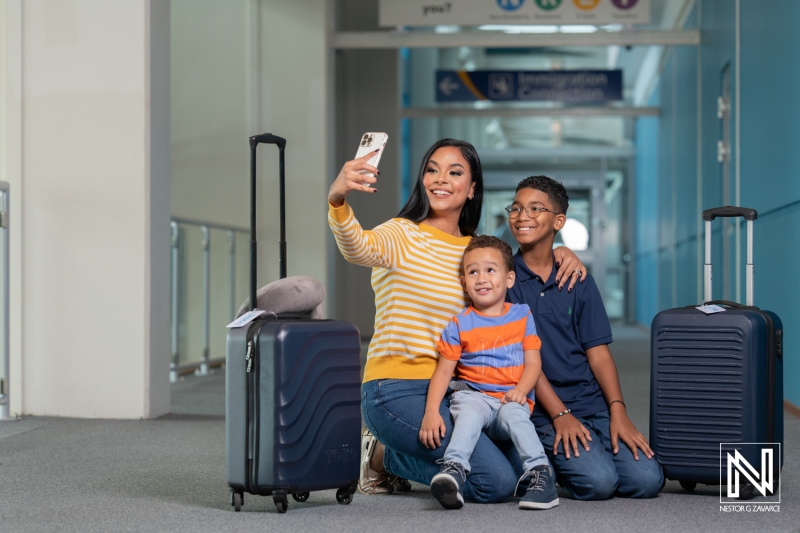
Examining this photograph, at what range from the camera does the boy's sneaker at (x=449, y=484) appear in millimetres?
2271

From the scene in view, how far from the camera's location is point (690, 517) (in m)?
2.32

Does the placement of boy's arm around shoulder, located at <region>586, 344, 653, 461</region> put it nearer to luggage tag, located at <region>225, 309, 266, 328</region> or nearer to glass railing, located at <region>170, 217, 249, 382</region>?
luggage tag, located at <region>225, 309, 266, 328</region>

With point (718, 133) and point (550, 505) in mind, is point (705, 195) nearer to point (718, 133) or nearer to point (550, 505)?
point (718, 133)

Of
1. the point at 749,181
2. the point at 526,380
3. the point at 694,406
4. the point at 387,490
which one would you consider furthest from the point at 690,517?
the point at 749,181

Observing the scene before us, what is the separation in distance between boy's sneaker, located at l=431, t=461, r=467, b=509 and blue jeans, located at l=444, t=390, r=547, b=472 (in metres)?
0.02

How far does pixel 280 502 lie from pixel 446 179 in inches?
38.0

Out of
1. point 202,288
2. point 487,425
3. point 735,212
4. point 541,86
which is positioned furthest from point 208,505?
point 541,86

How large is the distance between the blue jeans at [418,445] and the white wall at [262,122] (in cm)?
505

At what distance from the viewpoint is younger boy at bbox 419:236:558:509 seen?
93.4 inches

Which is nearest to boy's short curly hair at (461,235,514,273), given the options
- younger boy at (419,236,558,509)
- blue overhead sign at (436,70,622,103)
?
younger boy at (419,236,558,509)

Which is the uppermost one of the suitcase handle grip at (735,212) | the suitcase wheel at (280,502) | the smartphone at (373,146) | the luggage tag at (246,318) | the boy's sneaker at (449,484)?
the smartphone at (373,146)

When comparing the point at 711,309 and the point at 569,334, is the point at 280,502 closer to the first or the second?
the point at 569,334

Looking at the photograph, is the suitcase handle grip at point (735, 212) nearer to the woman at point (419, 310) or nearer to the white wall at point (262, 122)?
the woman at point (419, 310)

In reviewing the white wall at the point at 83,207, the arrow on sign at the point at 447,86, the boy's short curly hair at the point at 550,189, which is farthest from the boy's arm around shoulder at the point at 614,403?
the arrow on sign at the point at 447,86
